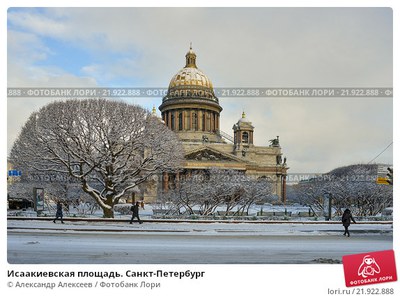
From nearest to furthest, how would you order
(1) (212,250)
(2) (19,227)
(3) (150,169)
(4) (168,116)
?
(1) (212,250) < (2) (19,227) < (3) (150,169) < (4) (168,116)

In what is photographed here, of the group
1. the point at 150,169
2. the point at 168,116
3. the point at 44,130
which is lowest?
the point at 150,169

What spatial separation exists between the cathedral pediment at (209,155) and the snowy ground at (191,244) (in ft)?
120

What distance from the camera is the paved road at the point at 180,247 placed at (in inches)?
394

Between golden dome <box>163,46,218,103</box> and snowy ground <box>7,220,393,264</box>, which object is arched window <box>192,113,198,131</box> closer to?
golden dome <box>163,46,218,103</box>

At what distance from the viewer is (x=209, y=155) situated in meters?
54.3

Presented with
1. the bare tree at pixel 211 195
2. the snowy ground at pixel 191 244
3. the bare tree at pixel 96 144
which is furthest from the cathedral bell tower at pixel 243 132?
the snowy ground at pixel 191 244

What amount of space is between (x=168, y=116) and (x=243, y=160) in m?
18.0

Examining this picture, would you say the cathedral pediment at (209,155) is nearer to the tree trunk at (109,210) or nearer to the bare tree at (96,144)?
the bare tree at (96,144)

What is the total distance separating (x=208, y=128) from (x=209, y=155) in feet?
47.3
